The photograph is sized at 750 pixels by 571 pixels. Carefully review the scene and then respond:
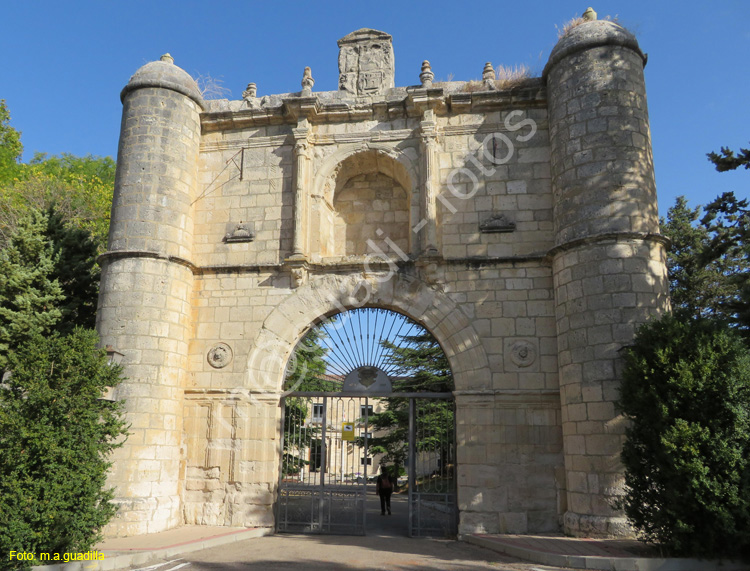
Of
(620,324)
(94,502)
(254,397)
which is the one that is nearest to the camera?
(94,502)

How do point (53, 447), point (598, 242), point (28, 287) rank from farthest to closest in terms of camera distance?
point (28, 287), point (598, 242), point (53, 447)

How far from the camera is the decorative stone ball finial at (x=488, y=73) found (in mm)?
10359

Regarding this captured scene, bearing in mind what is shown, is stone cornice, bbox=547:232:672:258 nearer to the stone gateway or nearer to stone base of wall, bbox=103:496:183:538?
the stone gateway

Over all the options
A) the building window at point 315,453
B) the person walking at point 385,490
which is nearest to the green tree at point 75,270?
the building window at point 315,453

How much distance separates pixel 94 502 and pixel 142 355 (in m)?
2.72

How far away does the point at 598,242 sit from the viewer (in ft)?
27.9

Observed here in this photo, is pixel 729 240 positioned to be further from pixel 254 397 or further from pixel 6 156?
pixel 6 156

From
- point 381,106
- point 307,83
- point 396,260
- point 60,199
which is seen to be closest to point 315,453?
point 396,260

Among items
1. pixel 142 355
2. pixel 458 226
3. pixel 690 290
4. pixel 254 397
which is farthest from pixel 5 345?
pixel 690 290

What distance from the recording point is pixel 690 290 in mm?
14453

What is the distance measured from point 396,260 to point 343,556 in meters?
4.44

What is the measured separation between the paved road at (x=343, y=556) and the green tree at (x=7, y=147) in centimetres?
1539

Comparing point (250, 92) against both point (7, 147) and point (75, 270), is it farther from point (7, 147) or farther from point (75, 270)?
point (7, 147)

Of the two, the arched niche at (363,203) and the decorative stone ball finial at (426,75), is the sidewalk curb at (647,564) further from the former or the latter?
the decorative stone ball finial at (426,75)
